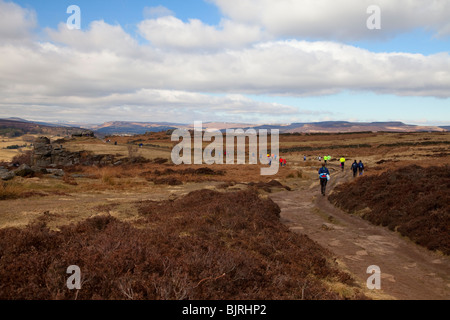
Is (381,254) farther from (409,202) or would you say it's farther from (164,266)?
A: (164,266)

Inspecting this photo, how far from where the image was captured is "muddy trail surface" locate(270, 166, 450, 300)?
23.8 ft

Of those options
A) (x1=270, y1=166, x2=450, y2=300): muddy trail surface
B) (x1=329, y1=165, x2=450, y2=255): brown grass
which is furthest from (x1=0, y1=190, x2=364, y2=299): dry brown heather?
(x1=329, y1=165, x2=450, y2=255): brown grass

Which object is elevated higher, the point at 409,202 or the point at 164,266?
the point at 164,266

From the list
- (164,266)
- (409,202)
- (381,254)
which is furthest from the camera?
(409,202)

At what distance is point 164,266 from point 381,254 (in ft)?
25.9

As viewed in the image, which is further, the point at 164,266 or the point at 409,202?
the point at 409,202

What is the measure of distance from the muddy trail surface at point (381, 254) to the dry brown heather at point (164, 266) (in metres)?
1.19

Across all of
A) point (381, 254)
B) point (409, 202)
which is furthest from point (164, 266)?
point (409, 202)

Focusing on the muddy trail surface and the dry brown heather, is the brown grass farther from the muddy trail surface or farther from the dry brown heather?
the dry brown heather

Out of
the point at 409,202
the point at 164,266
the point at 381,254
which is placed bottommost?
the point at 381,254

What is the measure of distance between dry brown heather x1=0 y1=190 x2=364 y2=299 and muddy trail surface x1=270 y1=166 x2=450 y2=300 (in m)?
1.19

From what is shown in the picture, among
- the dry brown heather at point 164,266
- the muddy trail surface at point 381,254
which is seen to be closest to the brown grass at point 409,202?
the muddy trail surface at point 381,254

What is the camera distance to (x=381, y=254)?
991 cm
